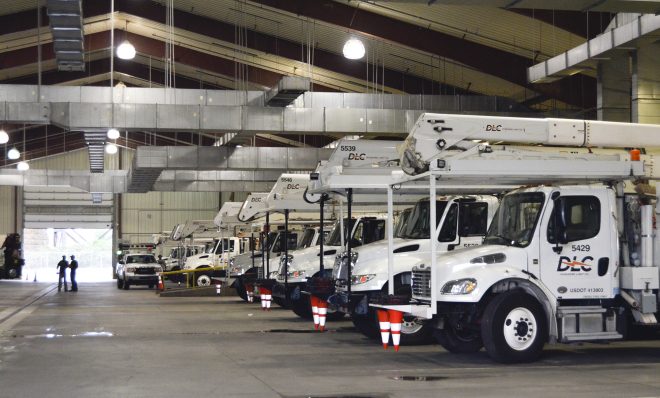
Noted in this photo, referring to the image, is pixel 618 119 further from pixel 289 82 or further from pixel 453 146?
pixel 453 146

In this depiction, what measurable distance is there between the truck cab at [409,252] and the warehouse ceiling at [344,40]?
904cm

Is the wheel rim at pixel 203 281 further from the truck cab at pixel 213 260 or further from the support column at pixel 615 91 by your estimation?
the support column at pixel 615 91

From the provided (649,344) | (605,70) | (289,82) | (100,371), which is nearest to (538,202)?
(649,344)

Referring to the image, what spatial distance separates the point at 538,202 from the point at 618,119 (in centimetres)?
1130

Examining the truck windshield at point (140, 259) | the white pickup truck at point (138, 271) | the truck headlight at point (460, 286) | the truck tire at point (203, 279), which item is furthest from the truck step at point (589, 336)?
the truck windshield at point (140, 259)

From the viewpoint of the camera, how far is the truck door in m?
13.0

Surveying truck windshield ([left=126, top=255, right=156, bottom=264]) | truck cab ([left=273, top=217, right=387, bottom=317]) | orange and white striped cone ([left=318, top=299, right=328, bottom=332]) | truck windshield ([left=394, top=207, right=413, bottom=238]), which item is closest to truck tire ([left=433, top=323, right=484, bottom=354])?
truck windshield ([left=394, top=207, right=413, bottom=238])

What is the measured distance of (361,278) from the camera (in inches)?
614

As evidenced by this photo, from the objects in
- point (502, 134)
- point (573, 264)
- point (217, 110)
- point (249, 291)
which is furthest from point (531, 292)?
point (217, 110)

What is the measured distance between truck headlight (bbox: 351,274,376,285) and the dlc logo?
342 cm

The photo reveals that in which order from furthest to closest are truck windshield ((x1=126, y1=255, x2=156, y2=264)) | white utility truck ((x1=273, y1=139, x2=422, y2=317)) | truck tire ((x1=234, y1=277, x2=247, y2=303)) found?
truck windshield ((x1=126, y1=255, x2=156, y2=264)), truck tire ((x1=234, y1=277, x2=247, y2=303)), white utility truck ((x1=273, y1=139, x2=422, y2=317))

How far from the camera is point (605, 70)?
916 inches

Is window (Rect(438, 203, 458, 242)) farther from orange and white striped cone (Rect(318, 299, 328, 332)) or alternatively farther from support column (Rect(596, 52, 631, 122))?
support column (Rect(596, 52, 631, 122))

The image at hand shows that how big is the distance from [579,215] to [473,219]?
9.55 feet
